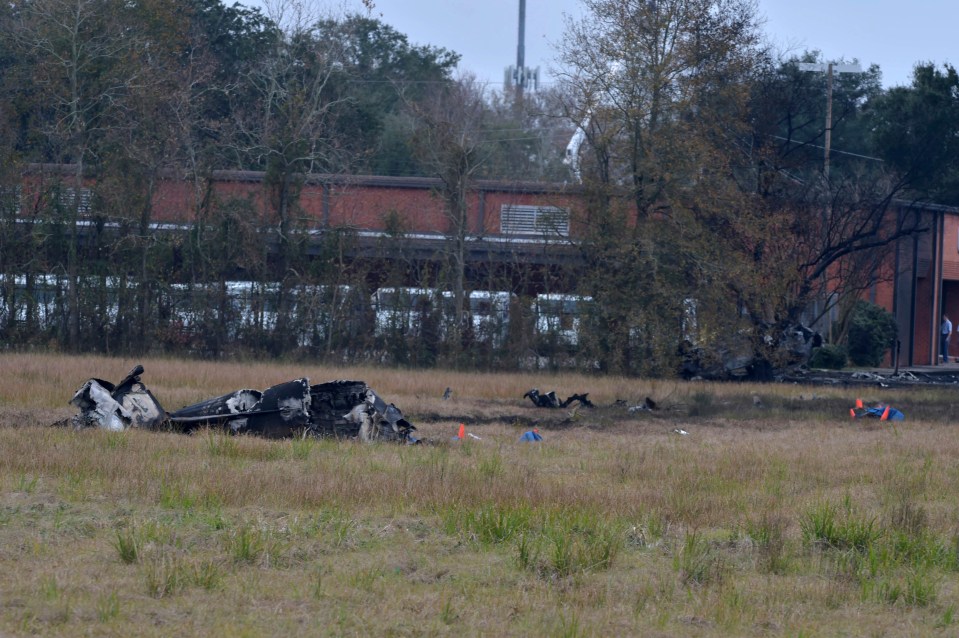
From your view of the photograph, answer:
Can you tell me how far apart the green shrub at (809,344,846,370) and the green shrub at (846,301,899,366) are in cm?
198

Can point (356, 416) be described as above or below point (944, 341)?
below

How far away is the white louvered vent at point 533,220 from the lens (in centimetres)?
2662

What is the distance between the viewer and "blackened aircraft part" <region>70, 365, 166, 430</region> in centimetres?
1203

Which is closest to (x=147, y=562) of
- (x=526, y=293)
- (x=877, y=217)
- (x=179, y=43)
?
(x=526, y=293)

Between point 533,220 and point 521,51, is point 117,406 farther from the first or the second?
point 521,51

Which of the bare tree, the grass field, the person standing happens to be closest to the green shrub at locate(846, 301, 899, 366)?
the person standing

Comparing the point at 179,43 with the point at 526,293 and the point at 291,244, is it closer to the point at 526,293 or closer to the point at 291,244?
the point at 291,244

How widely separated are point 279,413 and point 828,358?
2430 cm

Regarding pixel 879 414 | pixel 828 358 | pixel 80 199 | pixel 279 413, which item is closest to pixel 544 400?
pixel 879 414

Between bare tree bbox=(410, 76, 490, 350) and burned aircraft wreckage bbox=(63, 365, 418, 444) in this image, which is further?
bare tree bbox=(410, 76, 490, 350)

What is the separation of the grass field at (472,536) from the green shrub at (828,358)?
19823 mm

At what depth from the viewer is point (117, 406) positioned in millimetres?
12305

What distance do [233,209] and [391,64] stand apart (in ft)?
104

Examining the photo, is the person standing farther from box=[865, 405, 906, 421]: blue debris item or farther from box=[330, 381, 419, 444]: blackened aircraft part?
box=[330, 381, 419, 444]: blackened aircraft part
